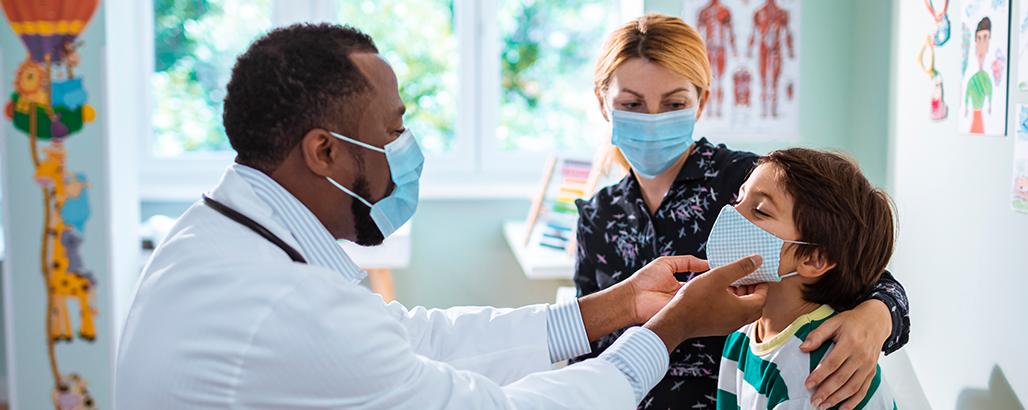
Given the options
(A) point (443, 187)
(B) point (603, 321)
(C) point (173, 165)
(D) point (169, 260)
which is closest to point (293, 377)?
(D) point (169, 260)

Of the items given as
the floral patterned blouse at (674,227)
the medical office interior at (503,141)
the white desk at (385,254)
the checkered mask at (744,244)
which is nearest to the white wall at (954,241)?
the medical office interior at (503,141)

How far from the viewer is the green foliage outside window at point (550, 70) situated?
132 inches

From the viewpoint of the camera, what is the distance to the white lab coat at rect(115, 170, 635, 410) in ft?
2.50

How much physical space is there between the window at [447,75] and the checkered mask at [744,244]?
2141 millimetres

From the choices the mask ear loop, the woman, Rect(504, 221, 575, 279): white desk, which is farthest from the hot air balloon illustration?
the mask ear loop

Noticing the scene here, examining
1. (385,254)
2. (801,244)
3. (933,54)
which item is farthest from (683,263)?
(385,254)

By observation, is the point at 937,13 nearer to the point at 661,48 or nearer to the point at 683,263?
the point at 661,48

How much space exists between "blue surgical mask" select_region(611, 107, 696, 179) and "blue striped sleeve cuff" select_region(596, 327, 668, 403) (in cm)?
49

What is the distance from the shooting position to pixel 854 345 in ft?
3.34

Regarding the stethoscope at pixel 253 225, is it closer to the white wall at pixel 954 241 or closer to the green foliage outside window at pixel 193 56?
the white wall at pixel 954 241

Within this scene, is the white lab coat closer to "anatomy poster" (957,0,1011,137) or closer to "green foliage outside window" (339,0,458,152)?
"anatomy poster" (957,0,1011,137)

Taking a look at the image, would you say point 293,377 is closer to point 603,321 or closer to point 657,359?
point 657,359

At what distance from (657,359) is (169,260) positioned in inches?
28.0

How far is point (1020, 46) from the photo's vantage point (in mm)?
1199
